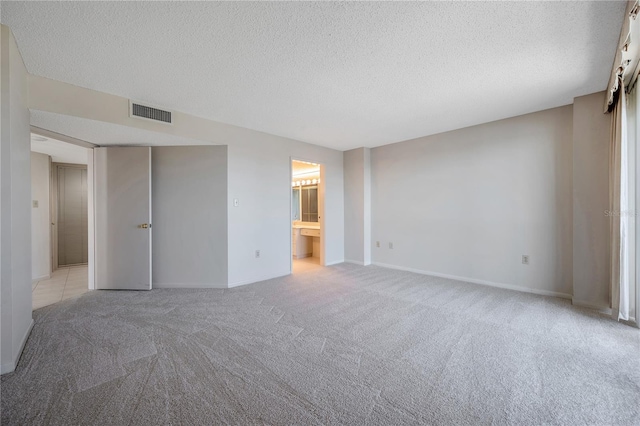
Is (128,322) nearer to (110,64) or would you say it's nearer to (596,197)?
(110,64)

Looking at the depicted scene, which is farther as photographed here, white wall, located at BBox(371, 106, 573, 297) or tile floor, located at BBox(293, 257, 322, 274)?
tile floor, located at BBox(293, 257, 322, 274)

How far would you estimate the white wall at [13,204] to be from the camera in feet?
5.73

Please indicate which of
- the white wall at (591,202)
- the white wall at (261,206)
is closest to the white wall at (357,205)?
the white wall at (261,206)

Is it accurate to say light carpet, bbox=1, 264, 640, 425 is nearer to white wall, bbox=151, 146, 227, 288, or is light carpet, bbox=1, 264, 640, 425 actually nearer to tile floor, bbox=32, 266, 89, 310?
tile floor, bbox=32, 266, 89, 310

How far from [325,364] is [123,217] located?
138 inches

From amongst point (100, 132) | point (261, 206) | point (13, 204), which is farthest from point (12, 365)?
point (261, 206)

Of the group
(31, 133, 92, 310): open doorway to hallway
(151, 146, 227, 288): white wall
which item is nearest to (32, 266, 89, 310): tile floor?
(31, 133, 92, 310): open doorway to hallway

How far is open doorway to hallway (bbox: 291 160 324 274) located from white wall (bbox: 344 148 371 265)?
67 cm

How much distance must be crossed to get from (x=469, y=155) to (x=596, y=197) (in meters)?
1.54

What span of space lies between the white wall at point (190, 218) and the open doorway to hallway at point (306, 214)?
6.95 feet

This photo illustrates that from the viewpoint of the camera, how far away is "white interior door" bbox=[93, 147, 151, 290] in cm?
362

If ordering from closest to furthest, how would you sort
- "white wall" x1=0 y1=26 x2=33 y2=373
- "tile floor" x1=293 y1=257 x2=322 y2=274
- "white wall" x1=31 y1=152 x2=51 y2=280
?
"white wall" x1=0 y1=26 x2=33 y2=373 < "white wall" x1=31 y1=152 x2=51 y2=280 < "tile floor" x1=293 y1=257 x2=322 y2=274

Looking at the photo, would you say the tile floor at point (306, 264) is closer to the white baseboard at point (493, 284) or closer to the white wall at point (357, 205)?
the white wall at point (357, 205)

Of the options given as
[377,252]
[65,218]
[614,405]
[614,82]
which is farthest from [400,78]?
[65,218]
